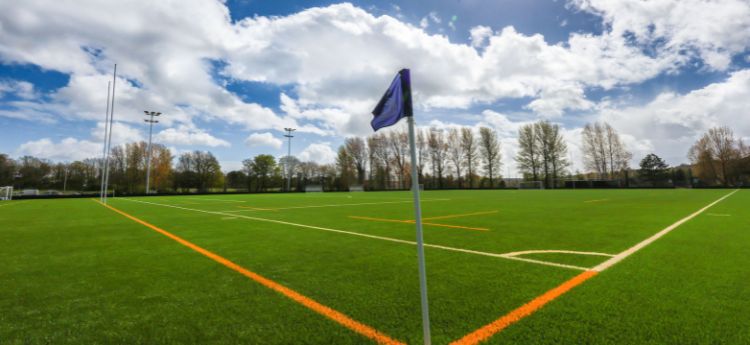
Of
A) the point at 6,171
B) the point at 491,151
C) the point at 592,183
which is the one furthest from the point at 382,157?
the point at 6,171

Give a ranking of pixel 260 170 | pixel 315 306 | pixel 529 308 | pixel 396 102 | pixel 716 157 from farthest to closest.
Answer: pixel 260 170
pixel 716 157
pixel 315 306
pixel 529 308
pixel 396 102

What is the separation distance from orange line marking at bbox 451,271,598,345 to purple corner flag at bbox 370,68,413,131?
1729 mm

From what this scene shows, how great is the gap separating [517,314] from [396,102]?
208cm

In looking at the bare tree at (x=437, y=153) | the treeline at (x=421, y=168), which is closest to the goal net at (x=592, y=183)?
the treeline at (x=421, y=168)

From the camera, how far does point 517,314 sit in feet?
8.46

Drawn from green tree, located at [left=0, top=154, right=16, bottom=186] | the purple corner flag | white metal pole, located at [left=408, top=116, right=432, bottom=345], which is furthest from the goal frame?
green tree, located at [left=0, top=154, right=16, bottom=186]

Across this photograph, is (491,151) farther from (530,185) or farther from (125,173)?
(125,173)

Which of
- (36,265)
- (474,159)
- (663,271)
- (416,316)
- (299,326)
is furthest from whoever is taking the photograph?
(474,159)

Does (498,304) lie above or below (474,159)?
below

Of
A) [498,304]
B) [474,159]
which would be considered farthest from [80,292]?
[474,159]

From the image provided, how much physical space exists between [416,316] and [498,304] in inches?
31.9

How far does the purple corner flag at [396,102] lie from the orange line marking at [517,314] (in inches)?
68.1

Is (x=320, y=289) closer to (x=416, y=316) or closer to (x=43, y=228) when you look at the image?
(x=416, y=316)

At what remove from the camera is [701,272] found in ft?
11.9
